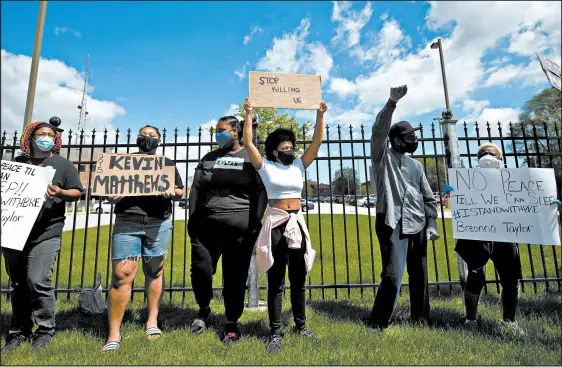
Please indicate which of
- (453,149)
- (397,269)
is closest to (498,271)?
(397,269)

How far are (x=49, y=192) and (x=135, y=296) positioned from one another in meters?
2.46

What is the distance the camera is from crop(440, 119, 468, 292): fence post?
163 inches

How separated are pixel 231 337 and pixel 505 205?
2995 mm

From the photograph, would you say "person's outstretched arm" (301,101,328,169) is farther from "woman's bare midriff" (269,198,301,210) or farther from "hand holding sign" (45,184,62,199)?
"hand holding sign" (45,184,62,199)

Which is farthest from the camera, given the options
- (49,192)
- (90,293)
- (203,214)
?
(90,293)

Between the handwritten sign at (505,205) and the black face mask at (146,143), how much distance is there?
3130 millimetres

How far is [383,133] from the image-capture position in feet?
10.3

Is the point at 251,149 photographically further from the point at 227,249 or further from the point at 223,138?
the point at 227,249

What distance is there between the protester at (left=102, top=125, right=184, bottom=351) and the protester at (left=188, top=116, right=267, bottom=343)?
29 centimetres

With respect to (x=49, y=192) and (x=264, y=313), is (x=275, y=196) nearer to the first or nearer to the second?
(x=264, y=313)

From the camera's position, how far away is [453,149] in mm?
4156

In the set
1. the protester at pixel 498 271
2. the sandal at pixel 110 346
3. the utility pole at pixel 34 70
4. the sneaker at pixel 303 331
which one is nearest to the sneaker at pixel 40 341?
the sandal at pixel 110 346

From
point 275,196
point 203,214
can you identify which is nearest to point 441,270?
point 275,196

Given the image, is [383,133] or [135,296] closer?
[383,133]
